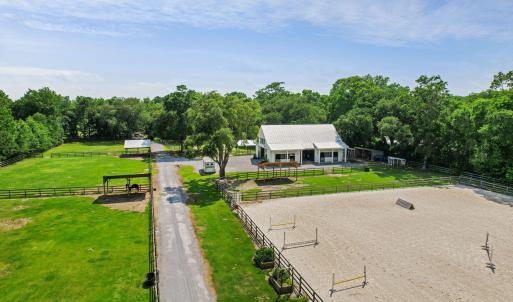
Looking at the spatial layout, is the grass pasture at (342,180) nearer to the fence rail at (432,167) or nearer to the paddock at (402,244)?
the fence rail at (432,167)

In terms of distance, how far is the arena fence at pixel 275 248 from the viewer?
16.7m

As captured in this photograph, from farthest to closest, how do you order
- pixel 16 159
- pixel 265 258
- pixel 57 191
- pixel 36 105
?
pixel 36 105
pixel 16 159
pixel 57 191
pixel 265 258

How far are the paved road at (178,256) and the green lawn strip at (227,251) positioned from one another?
0.69 metres

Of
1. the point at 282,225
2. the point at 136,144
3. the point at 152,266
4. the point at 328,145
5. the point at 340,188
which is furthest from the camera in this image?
the point at 136,144

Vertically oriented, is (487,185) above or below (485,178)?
below

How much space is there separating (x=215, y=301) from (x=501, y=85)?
142 feet

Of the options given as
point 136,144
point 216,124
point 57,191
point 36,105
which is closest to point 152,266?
point 216,124

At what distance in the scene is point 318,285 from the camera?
1772cm

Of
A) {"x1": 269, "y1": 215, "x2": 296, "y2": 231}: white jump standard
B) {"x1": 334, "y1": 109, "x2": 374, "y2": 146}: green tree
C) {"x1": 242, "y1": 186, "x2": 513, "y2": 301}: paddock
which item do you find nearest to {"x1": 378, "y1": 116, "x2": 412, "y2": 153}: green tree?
{"x1": 334, "y1": 109, "x2": 374, "y2": 146}: green tree

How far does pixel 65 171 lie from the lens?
48500 mm

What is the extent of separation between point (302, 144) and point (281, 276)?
37.6 meters

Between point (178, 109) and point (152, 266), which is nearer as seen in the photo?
point (152, 266)

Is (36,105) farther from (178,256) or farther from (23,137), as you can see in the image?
(178,256)

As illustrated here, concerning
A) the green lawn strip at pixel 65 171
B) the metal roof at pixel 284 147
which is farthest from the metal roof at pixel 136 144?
the metal roof at pixel 284 147
